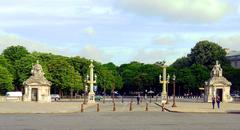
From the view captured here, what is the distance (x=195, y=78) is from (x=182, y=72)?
3.98 metres

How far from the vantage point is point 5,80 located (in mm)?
128250

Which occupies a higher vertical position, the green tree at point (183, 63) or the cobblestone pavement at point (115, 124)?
the green tree at point (183, 63)

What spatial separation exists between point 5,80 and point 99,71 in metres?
45.6

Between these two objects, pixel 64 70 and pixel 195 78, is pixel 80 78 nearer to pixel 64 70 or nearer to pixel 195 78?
pixel 64 70

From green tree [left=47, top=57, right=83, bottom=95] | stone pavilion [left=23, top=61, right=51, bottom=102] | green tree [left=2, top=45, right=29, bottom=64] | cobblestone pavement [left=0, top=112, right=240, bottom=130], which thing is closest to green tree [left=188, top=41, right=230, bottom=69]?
green tree [left=47, top=57, right=83, bottom=95]

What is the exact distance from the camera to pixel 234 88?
173375 mm

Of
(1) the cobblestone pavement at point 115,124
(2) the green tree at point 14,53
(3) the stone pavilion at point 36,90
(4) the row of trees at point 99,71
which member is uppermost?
(2) the green tree at point 14,53

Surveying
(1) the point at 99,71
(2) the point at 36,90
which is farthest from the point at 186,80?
(2) the point at 36,90

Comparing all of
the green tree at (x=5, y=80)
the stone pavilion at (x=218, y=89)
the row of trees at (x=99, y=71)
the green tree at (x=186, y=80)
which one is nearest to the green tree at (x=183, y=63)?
the row of trees at (x=99, y=71)

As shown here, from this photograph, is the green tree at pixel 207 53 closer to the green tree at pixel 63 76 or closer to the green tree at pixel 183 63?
the green tree at pixel 183 63

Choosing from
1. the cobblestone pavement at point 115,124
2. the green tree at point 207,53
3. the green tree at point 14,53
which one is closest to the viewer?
the cobblestone pavement at point 115,124

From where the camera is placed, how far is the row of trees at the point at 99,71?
140 meters

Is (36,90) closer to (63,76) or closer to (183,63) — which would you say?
(63,76)

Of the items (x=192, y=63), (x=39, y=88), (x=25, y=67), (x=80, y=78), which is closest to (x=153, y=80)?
(x=192, y=63)
